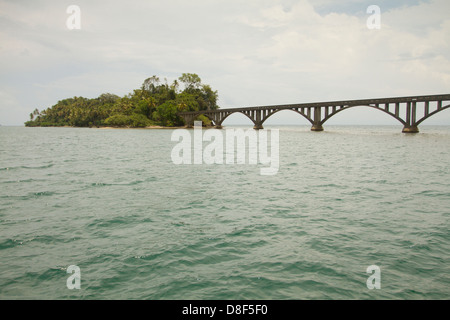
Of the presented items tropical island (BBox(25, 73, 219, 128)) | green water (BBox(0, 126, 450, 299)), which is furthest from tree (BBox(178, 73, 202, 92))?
green water (BBox(0, 126, 450, 299))

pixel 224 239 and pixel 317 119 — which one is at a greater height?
pixel 317 119

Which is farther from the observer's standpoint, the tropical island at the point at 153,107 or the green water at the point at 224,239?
the tropical island at the point at 153,107

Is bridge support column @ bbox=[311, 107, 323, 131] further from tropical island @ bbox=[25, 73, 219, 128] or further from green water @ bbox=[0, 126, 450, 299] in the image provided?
green water @ bbox=[0, 126, 450, 299]

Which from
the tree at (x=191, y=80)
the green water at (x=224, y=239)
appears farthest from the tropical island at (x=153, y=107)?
the green water at (x=224, y=239)

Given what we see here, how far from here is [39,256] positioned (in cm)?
616

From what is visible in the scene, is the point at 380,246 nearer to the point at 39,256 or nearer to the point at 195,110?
the point at 39,256

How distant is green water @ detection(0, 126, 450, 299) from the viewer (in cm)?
504

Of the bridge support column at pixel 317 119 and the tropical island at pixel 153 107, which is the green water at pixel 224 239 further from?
the tropical island at pixel 153 107

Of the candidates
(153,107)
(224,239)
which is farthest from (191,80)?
(224,239)

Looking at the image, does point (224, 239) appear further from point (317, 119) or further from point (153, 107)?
point (153, 107)

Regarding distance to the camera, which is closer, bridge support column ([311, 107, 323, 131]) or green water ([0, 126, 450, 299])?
green water ([0, 126, 450, 299])

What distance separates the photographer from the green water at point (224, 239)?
504 cm

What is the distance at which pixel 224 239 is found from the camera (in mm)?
7133

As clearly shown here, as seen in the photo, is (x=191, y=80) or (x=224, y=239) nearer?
(x=224, y=239)
